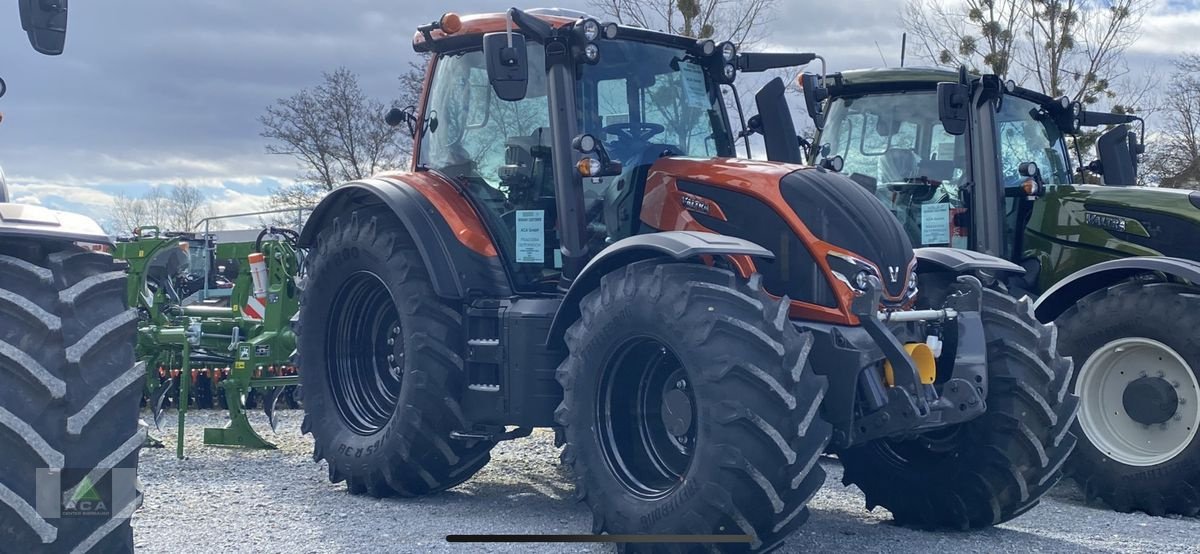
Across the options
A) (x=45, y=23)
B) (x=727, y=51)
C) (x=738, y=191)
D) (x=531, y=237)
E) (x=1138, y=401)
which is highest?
(x=727, y=51)

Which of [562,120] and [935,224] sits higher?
[562,120]

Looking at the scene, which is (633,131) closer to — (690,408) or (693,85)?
(693,85)

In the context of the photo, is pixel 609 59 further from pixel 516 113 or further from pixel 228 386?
pixel 228 386

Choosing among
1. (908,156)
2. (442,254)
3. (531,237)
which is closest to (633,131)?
(531,237)

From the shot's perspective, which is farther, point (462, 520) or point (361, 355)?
point (361, 355)

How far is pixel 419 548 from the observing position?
5395 millimetres

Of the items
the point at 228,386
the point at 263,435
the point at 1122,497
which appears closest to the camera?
the point at 1122,497

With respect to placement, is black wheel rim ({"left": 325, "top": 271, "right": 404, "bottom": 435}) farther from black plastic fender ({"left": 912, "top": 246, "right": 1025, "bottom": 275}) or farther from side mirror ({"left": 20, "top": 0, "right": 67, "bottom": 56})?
side mirror ({"left": 20, "top": 0, "right": 67, "bottom": 56})

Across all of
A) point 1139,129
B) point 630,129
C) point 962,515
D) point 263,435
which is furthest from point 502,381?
point 1139,129

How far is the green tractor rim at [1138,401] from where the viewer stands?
703 centimetres

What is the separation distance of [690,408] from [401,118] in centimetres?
314

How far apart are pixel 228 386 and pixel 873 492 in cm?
501

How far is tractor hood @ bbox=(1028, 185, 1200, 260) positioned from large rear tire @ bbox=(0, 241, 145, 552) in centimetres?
643

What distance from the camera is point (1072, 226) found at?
8.08m
